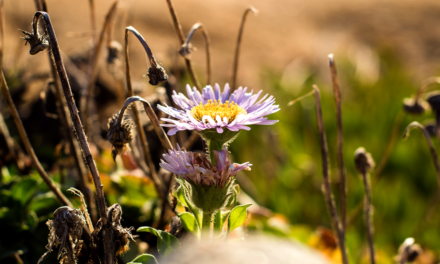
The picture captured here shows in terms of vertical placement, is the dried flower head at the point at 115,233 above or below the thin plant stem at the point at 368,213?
above

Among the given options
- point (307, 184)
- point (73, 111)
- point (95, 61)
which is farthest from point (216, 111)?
point (307, 184)

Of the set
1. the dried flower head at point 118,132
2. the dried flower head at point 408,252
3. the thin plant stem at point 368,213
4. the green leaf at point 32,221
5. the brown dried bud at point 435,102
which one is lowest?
the dried flower head at point 408,252

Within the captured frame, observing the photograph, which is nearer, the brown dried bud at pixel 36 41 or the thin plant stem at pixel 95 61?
the brown dried bud at pixel 36 41

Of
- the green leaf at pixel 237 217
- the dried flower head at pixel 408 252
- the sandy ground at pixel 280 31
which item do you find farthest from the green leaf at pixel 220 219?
the sandy ground at pixel 280 31

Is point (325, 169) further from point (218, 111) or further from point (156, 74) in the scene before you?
point (156, 74)

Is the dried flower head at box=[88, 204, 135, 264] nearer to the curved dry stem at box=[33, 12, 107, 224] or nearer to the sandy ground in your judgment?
the curved dry stem at box=[33, 12, 107, 224]

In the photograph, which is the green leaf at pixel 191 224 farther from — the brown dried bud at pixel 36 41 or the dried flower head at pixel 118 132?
the brown dried bud at pixel 36 41

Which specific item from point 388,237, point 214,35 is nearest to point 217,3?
point 214,35
